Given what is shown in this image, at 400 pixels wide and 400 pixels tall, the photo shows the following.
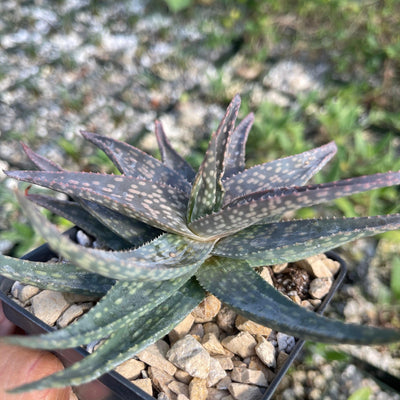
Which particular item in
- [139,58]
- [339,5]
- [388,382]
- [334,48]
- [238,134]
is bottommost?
[388,382]

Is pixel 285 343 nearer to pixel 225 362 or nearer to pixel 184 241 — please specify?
pixel 225 362

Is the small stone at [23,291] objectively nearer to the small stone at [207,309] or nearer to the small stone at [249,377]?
the small stone at [207,309]

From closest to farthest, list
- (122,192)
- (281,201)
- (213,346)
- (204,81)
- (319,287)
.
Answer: (281,201), (122,192), (213,346), (319,287), (204,81)

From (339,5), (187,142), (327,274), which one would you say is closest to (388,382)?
(327,274)

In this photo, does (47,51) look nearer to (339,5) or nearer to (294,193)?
(339,5)

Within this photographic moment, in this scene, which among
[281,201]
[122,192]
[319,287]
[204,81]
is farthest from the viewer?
[204,81]

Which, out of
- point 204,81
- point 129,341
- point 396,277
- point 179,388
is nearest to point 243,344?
point 179,388
